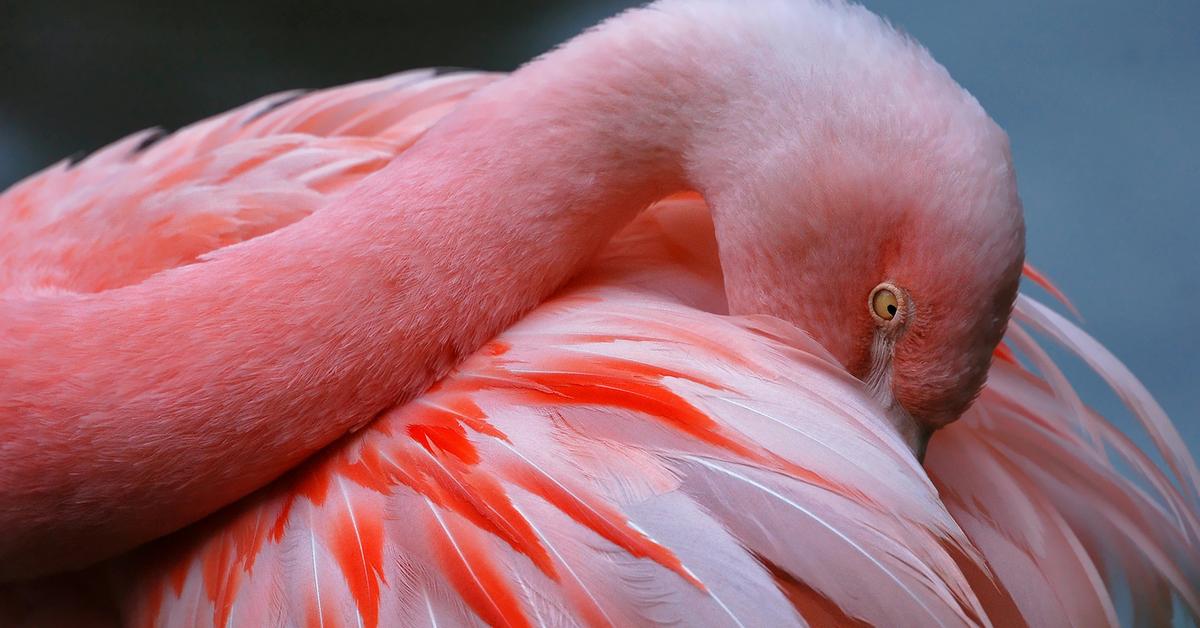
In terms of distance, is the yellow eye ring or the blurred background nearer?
the yellow eye ring

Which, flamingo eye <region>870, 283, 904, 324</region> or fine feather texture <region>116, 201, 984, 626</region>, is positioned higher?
flamingo eye <region>870, 283, 904, 324</region>

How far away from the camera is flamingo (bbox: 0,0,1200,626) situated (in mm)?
842

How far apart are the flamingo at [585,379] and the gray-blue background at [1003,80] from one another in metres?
1.04

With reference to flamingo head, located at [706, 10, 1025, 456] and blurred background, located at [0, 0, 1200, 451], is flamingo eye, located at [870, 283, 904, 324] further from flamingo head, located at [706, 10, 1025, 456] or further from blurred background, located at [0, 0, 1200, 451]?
blurred background, located at [0, 0, 1200, 451]

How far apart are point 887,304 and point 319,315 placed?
48 cm

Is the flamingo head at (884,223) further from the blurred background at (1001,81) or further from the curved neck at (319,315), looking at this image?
the blurred background at (1001,81)

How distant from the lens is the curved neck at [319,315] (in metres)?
0.88

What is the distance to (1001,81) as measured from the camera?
79.1 inches

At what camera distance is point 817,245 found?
36.7 inches

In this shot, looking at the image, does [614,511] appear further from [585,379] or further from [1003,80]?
[1003,80]

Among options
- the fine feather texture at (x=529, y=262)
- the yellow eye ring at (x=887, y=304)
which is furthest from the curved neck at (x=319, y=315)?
the yellow eye ring at (x=887, y=304)

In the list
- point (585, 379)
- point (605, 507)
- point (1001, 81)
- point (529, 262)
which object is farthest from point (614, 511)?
point (1001, 81)

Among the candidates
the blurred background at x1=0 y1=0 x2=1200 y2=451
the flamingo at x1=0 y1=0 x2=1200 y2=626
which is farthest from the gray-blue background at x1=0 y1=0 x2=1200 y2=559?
the flamingo at x1=0 y1=0 x2=1200 y2=626

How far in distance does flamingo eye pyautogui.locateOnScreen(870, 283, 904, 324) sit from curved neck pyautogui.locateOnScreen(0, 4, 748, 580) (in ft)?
0.71
